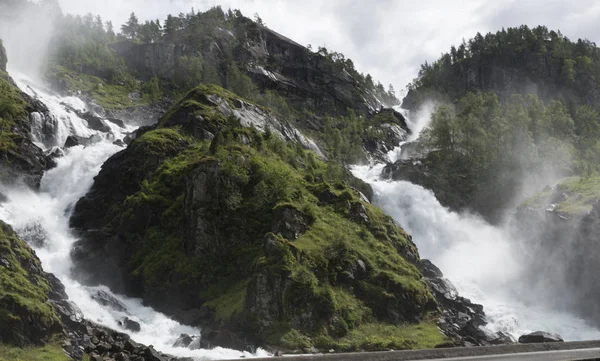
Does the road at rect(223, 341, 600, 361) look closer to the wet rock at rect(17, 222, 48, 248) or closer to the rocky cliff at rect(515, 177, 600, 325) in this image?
the rocky cliff at rect(515, 177, 600, 325)

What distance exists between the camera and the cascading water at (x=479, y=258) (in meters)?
A: 51.3

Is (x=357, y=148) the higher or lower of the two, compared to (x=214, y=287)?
higher

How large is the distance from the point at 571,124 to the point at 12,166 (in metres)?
86.8

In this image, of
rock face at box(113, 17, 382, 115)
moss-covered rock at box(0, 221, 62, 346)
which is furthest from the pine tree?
moss-covered rock at box(0, 221, 62, 346)

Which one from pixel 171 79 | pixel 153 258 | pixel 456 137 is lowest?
pixel 153 258

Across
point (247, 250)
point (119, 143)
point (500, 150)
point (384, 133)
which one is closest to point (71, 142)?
point (119, 143)

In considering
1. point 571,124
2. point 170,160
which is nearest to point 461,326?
point 170,160

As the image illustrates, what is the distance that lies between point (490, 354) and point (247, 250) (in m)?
25.4

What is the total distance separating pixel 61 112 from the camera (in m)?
77.6

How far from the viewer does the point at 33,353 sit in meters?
28.8

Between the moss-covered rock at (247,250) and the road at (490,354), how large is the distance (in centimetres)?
1428

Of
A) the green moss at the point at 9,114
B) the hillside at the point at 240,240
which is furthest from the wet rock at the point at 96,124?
the green moss at the point at 9,114

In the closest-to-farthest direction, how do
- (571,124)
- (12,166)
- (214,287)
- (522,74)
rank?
(214,287)
(12,166)
(571,124)
(522,74)

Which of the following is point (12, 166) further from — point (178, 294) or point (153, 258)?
point (178, 294)
